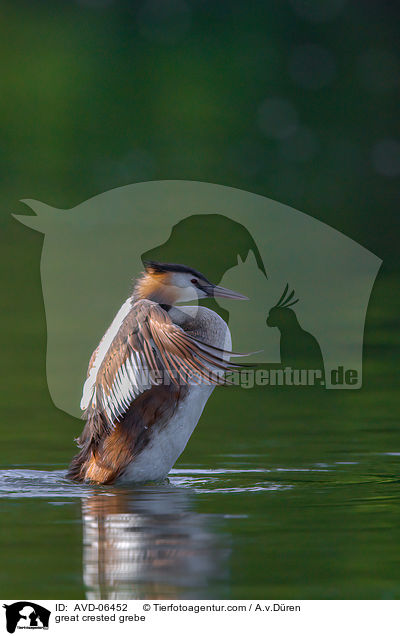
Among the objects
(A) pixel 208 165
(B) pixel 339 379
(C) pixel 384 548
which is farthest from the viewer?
(A) pixel 208 165

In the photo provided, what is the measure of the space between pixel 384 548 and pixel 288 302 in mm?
8682

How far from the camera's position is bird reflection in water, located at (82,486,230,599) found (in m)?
5.18

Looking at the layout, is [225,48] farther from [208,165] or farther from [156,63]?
[208,165]

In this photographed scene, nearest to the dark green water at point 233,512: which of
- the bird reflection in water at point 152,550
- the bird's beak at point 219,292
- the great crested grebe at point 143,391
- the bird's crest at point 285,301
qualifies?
the bird reflection in water at point 152,550

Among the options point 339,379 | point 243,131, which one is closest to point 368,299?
point 339,379

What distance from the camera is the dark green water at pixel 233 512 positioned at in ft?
17.4

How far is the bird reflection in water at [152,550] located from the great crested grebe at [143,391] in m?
0.73

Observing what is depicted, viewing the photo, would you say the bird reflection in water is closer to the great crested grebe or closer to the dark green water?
the dark green water

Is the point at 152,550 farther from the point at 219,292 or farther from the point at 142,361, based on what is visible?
the point at 219,292

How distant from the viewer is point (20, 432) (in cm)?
902
